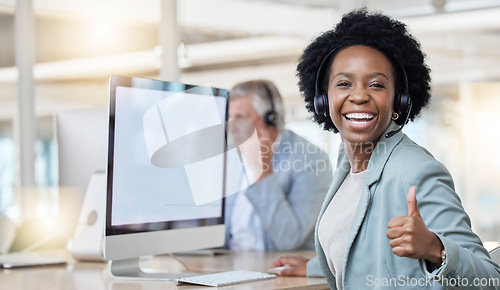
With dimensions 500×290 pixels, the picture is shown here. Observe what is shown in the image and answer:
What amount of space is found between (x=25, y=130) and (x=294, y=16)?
2.09 m

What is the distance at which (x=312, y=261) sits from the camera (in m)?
1.88

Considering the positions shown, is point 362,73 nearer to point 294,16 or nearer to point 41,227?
point 41,227

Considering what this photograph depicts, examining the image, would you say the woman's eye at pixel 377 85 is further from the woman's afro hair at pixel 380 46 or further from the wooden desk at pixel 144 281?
the wooden desk at pixel 144 281

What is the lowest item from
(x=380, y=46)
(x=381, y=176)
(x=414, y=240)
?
(x=414, y=240)

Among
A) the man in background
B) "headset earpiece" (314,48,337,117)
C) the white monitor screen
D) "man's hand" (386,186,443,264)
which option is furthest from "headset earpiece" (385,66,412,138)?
the man in background

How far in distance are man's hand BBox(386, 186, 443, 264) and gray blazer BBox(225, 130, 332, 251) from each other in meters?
1.33

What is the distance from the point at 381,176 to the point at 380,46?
31 cm

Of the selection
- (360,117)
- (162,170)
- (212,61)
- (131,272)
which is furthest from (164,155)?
(212,61)

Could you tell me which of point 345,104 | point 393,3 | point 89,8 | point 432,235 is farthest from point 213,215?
point 89,8

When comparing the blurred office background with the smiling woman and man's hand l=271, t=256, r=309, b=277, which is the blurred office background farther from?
the smiling woman

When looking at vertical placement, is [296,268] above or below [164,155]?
below

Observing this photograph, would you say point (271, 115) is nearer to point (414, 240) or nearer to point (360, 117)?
point (360, 117)

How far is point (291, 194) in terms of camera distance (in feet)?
9.05

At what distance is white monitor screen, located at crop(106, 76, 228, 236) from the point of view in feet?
5.94
